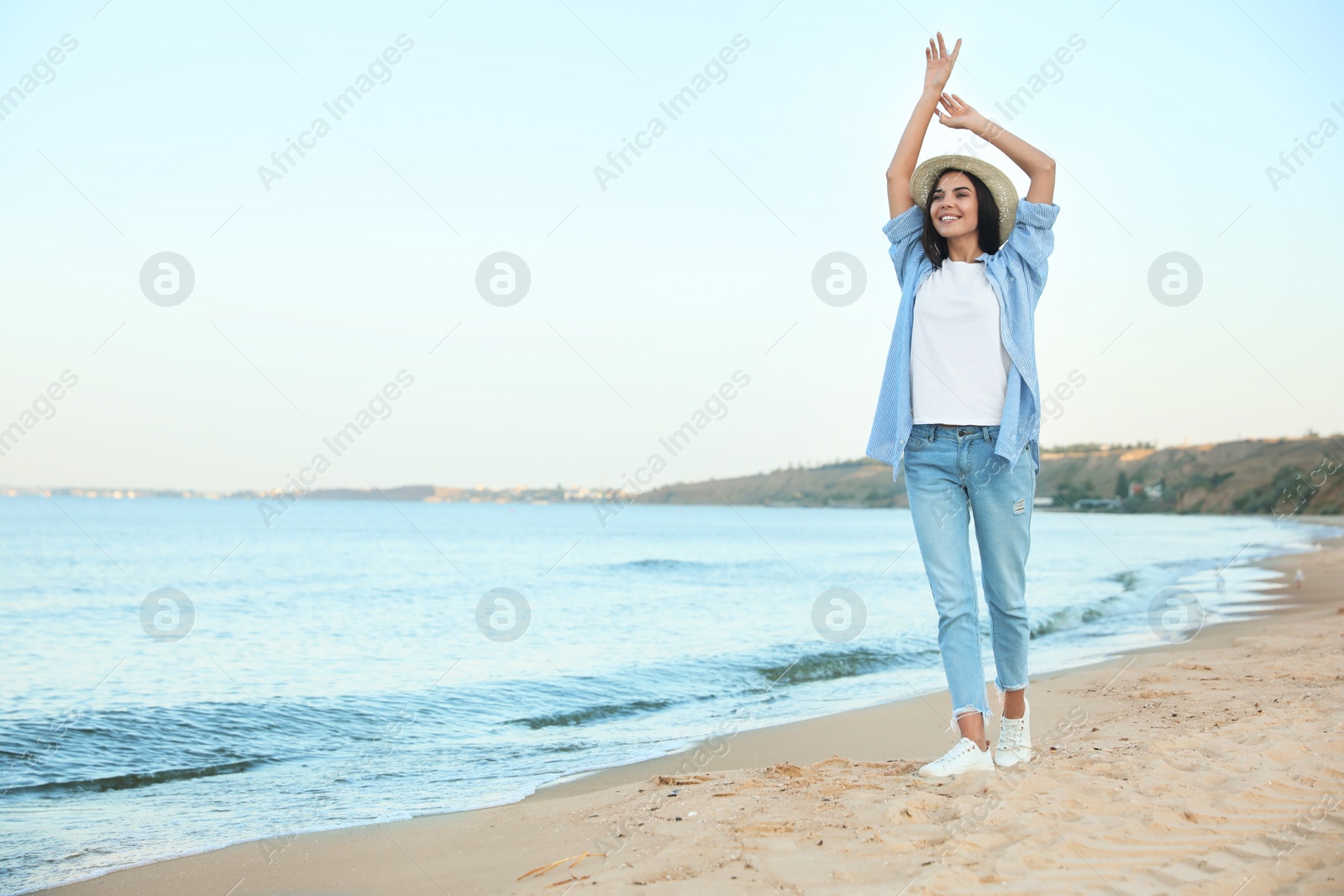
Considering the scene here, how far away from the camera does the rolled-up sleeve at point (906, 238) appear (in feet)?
10.9

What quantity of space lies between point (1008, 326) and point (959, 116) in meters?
0.79

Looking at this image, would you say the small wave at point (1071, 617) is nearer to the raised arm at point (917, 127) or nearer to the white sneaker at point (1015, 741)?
the white sneaker at point (1015, 741)

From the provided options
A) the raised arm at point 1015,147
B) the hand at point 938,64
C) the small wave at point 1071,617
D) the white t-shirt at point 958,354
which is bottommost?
the small wave at point 1071,617

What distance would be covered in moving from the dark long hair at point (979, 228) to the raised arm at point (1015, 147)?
15 cm

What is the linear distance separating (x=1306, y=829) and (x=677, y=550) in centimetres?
3746

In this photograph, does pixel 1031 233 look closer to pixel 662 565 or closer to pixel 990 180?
pixel 990 180

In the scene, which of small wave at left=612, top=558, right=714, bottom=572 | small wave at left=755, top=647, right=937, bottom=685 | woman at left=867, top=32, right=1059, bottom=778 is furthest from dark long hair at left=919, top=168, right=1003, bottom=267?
small wave at left=612, top=558, right=714, bottom=572

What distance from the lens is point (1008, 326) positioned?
10.1 ft

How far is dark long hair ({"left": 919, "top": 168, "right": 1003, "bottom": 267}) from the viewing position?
10.4ft

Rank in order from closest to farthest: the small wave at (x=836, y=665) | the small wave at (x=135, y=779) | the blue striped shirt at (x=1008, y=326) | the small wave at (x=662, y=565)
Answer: the blue striped shirt at (x=1008, y=326), the small wave at (x=135, y=779), the small wave at (x=836, y=665), the small wave at (x=662, y=565)

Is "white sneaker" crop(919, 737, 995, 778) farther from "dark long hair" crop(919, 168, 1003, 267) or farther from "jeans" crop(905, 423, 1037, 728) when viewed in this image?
"dark long hair" crop(919, 168, 1003, 267)

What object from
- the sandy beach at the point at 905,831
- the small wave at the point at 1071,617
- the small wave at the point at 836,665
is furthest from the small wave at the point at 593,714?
the small wave at the point at 1071,617

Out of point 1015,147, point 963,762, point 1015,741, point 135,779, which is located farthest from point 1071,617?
point 135,779

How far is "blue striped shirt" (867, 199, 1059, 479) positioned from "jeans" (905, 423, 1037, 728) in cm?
7
